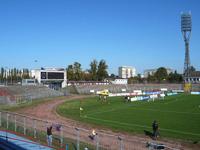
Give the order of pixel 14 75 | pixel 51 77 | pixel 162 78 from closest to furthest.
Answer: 1. pixel 51 77
2. pixel 14 75
3. pixel 162 78

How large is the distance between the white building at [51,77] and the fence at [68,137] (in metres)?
67.0

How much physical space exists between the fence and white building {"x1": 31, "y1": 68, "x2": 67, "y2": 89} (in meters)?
67.0

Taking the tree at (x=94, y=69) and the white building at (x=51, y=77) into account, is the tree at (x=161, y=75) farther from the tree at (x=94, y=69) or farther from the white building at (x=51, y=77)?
the white building at (x=51, y=77)

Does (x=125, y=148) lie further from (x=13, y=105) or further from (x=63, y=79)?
(x=63, y=79)

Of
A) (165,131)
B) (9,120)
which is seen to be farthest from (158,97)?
(9,120)

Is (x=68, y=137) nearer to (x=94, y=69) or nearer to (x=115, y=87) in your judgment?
(x=115, y=87)

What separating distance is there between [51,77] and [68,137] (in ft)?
252

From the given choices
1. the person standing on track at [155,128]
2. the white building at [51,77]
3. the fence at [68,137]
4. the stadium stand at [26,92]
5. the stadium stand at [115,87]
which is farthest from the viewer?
the stadium stand at [115,87]

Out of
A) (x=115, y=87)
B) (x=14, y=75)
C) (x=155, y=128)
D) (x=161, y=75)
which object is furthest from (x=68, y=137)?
(x=161, y=75)

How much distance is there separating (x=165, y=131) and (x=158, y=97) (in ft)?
157

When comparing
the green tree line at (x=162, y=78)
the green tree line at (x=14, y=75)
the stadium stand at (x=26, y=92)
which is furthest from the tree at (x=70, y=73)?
the stadium stand at (x=26, y=92)

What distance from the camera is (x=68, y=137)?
27.1 meters

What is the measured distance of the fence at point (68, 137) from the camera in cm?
2297

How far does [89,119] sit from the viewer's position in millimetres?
42031
